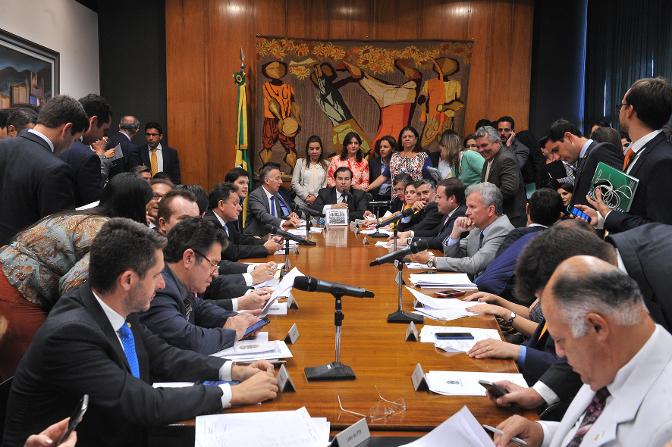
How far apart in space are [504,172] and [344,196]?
2405mm

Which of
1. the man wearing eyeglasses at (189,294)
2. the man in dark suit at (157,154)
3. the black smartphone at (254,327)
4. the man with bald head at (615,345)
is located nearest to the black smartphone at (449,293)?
the black smartphone at (254,327)

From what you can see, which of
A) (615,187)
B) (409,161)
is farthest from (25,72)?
(615,187)

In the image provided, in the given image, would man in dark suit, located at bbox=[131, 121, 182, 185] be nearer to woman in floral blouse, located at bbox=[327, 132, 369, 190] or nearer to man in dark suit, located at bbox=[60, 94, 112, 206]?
woman in floral blouse, located at bbox=[327, 132, 369, 190]

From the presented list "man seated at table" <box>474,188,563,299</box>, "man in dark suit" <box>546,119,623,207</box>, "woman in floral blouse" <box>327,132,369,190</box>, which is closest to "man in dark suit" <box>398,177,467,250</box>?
"man in dark suit" <box>546,119,623,207</box>

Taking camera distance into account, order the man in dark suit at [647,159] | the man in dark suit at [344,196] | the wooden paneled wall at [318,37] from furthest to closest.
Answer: the wooden paneled wall at [318,37] < the man in dark suit at [344,196] < the man in dark suit at [647,159]

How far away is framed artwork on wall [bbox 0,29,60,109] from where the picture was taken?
6186 mm

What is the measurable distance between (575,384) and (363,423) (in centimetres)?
78

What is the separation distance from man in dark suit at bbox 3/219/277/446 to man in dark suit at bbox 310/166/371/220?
19.1 feet

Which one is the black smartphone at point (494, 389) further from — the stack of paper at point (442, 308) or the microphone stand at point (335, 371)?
the stack of paper at point (442, 308)

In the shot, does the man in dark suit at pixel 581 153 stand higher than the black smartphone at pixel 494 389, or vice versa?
the man in dark suit at pixel 581 153

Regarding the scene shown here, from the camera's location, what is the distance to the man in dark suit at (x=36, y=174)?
3277 mm

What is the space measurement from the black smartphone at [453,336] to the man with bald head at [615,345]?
4.29ft

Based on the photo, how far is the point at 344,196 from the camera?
313 inches

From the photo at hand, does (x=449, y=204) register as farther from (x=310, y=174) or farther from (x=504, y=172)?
(x=310, y=174)
